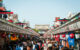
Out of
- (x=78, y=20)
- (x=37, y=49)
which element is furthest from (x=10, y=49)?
(x=78, y=20)

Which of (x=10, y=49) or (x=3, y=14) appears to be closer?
(x=10, y=49)

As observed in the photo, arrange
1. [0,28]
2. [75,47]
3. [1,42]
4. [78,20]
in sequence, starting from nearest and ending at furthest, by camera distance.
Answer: [78,20] → [0,28] → [75,47] → [1,42]

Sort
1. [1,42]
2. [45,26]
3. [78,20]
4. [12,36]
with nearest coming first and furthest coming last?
1. [78,20]
2. [1,42]
3. [12,36]
4. [45,26]

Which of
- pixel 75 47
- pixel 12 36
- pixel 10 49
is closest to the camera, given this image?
pixel 75 47

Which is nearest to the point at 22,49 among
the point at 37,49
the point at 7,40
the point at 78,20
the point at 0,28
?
the point at 37,49

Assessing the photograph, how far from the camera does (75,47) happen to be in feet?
34.7

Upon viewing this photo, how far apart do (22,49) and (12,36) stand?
5.80 m

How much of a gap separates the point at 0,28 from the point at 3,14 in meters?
5.45

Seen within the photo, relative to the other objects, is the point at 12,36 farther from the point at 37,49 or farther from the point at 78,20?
the point at 78,20

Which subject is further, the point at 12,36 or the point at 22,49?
the point at 12,36

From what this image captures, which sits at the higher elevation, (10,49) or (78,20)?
(78,20)

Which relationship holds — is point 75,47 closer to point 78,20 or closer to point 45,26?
point 78,20

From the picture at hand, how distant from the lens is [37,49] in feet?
36.9

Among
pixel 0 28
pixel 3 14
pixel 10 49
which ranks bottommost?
pixel 10 49
